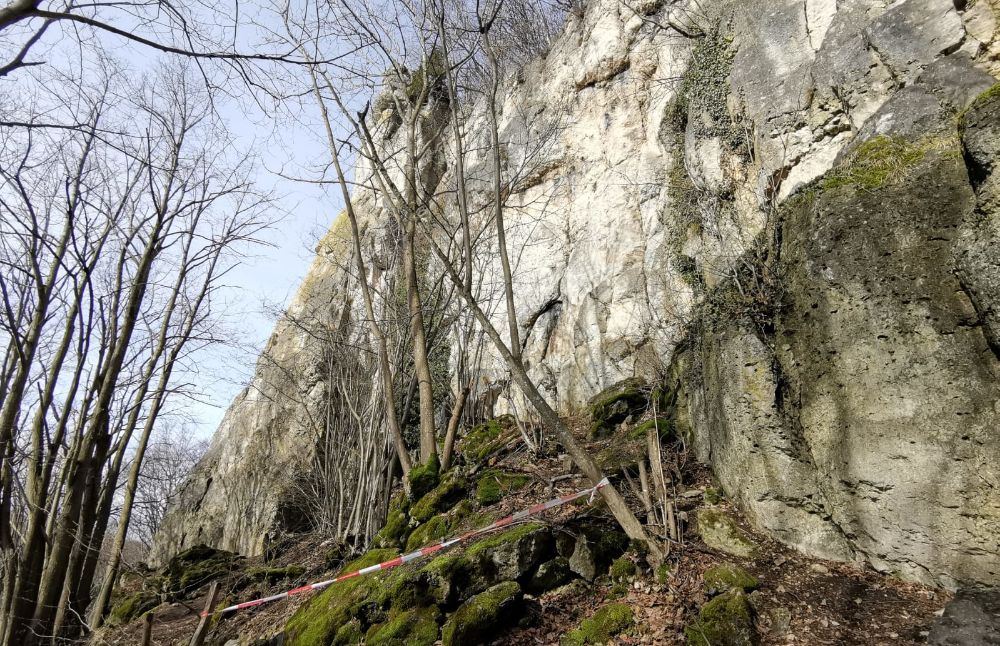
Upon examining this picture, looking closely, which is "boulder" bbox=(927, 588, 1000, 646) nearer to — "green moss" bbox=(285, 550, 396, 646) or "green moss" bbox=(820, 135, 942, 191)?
"green moss" bbox=(820, 135, 942, 191)

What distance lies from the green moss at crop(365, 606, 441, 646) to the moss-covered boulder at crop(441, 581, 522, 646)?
17cm

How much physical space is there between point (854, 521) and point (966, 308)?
6.01ft

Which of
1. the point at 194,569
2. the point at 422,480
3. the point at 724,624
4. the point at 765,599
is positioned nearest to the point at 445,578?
the point at 724,624

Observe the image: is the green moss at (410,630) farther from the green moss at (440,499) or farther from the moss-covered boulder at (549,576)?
the green moss at (440,499)

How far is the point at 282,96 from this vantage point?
422 centimetres

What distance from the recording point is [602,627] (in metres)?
4.27

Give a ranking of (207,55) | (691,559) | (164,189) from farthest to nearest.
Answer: (164,189) → (691,559) → (207,55)

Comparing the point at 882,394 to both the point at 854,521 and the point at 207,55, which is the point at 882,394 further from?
the point at 207,55

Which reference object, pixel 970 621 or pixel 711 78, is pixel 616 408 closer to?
pixel 970 621

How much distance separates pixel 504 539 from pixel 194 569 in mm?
8396

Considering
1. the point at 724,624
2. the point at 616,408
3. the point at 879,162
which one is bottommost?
the point at 724,624

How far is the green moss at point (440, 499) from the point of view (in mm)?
7109

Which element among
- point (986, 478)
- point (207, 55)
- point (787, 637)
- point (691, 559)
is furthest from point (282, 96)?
point (986, 478)

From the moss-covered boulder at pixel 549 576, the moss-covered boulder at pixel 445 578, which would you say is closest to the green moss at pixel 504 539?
the moss-covered boulder at pixel 445 578
